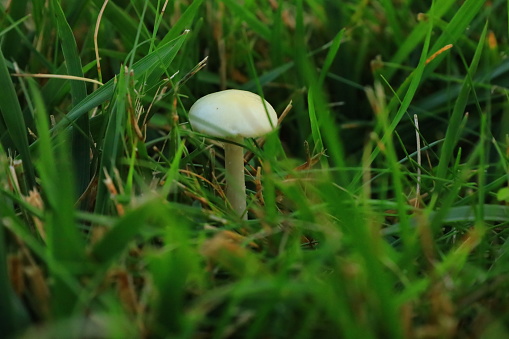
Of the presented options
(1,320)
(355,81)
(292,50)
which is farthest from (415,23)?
(1,320)

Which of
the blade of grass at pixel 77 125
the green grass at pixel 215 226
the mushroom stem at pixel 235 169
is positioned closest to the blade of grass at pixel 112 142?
the green grass at pixel 215 226

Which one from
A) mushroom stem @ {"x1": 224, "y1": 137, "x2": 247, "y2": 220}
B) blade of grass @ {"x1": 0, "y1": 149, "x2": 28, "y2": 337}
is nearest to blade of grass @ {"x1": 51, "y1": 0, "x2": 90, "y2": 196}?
mushroom stem @ {"x1": 224, "y1": 137, "x2": 247, "y2": 220}

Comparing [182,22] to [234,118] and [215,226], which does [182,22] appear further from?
[215,226]

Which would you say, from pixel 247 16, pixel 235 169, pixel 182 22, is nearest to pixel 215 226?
pixel 235 169

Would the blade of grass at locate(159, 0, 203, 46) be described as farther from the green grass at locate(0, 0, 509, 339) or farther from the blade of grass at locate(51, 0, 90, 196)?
the blade of grass at locate(51, 0, 90, 196)

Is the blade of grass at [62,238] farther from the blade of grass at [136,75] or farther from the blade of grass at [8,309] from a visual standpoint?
the blade of grass at [136,75]

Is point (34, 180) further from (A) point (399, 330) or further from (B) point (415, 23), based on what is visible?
(B) point (415, 23)
